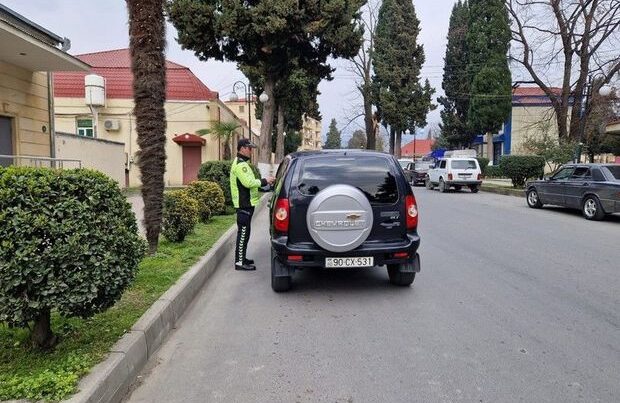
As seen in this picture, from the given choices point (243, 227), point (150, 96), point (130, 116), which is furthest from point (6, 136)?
point (130, 116)

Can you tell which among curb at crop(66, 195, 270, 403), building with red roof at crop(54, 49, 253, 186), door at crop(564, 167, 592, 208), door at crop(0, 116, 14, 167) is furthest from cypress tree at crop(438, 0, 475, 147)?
curb at crop(66, 195, 270, 403)

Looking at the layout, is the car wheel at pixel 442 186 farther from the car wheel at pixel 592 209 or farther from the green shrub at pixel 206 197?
the green shrub at pixel 206 197

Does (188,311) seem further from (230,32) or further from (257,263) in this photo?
(230,32)

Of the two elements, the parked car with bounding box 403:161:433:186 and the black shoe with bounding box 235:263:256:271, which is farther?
the parked car with bounding box 403:161:433:186

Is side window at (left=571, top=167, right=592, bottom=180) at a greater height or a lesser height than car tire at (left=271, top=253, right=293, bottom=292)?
greater

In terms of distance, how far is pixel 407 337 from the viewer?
14.7 feet

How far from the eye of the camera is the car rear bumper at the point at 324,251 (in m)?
5.66

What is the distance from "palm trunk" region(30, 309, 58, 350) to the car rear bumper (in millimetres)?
2650

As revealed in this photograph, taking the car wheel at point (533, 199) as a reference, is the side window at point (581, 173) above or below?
above

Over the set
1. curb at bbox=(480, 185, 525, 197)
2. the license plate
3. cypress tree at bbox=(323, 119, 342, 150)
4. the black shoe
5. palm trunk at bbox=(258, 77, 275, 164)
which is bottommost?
the black shoe

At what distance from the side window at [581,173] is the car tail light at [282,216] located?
11.6m

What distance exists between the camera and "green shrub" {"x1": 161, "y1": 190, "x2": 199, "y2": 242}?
8.12m

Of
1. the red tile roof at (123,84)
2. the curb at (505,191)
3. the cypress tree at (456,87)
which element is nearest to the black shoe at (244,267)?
the curb at (505,191)

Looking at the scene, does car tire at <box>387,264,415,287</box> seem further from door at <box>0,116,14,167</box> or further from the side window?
the side window
